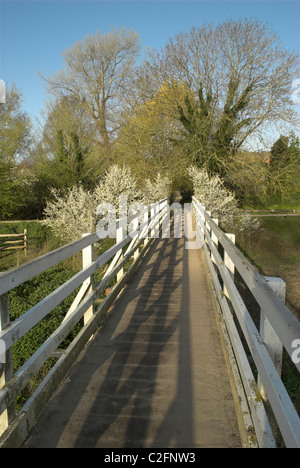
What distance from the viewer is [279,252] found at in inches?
760

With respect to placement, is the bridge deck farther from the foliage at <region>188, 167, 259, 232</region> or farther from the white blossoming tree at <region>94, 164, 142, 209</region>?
the white blossoming tree at <region>94, 164, 142, 209</region>

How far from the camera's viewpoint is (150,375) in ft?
10.6

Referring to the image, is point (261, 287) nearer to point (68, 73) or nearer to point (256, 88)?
point (256, 88)

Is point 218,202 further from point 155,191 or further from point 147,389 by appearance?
point 147,389

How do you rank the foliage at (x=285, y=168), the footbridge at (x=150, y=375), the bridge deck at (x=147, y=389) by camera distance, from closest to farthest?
the footbridge at (x=150, y=375)
the bridge deck at (x=147, y=389)
the foliage at (x=285, y=168)

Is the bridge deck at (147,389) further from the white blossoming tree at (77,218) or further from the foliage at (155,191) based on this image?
the foliage at (155,191)

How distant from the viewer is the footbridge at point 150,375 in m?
2.06

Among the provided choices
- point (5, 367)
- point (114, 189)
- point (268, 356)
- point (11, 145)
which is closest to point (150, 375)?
point (5, 367)

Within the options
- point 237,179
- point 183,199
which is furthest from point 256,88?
point 183,199

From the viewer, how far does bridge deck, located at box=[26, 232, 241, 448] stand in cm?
242

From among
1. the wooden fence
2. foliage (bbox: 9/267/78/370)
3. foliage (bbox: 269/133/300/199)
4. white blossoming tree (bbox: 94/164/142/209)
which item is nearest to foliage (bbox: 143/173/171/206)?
white blossoming tree (bbox: 94/164/142/209)

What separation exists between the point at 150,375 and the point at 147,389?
235 millimetres

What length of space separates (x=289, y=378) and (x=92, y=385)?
344 cm

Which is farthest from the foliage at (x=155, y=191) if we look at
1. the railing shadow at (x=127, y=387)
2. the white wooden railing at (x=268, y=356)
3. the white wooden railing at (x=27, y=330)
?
the white wooden railing at (x=268, y=356)
